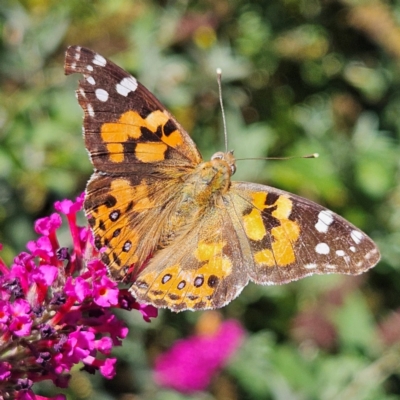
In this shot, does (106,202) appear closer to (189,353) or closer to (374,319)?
(189,353)

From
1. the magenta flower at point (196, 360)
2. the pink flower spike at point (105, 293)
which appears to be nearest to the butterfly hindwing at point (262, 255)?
the pink flower spike at point (105, 293)

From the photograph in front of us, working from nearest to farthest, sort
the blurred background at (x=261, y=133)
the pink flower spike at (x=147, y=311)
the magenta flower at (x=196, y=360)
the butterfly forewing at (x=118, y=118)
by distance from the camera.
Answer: the pink flower spike at (x=147, y=311)
the butterfly forewing at (x=118, y=118)
the blurred background at (x=261, y=133)
the magenta flower at (x=196, y=360)

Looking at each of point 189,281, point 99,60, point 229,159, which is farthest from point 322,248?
point 99,60

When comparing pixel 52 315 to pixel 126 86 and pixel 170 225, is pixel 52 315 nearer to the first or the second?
pixel 170 225

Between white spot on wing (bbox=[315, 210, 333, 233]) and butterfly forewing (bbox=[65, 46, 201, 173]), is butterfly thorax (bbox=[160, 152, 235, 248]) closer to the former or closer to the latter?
butterfly forewing (bbox=[65, 46, 201, 173])

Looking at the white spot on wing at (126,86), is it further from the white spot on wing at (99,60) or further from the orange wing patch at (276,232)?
the orange wing patch at (276,232)

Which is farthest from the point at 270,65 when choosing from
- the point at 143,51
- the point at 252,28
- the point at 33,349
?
the point at 33,349

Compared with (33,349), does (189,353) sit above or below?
below
